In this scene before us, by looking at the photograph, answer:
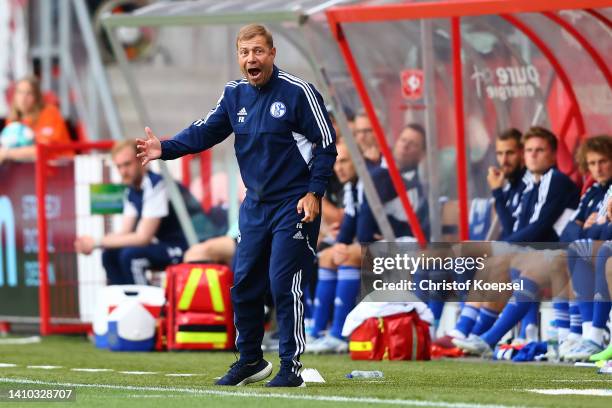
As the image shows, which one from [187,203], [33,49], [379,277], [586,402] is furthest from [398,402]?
[33,49]

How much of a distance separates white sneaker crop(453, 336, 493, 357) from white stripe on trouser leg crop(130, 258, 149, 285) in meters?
3.28

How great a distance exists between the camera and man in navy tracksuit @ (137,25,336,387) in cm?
888

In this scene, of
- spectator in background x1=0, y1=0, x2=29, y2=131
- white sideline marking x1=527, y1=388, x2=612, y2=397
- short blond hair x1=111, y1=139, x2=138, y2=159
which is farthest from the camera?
spectator in background x1=0, y1=0, x2=29, y2=131

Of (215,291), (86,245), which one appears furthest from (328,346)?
(86,245)

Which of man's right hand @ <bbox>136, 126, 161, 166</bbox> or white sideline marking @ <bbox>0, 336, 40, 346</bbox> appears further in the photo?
white sideline marking @ <bbox>0, 336, 40, 346</bbox>

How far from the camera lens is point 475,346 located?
465 inches

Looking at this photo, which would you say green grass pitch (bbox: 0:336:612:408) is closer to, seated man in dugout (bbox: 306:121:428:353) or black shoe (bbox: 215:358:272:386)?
black shoe (bbox: 215:358:272:386)

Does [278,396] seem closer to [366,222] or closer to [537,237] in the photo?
[537,237]

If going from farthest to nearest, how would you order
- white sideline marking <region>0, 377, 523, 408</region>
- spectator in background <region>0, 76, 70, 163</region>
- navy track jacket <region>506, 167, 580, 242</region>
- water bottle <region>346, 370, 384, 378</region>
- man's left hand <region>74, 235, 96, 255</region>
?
spectator in background <region>0, 76, 70, 163</region>, man's left hand <region>74, 235, 96, 255</region>, navy track jacket <region>506, 167, 580, 242</region>, water bottle <region>346, 370, 384, 378</region>, white sideline marking <region>0, 377, 523, 408</region>

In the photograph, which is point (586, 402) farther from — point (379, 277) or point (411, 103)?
point (411, 103)

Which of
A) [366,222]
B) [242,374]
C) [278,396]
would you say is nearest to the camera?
[278,396]

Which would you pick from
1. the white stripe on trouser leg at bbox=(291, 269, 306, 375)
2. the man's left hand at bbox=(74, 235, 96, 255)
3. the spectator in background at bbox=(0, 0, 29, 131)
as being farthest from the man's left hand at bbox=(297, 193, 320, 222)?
the spectator in background at bbox=(0, 0, 29, 131)

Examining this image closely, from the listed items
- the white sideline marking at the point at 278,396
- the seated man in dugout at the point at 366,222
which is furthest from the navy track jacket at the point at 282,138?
the seated man in dugout at the point at 366,222

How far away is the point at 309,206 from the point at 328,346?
417 cm
